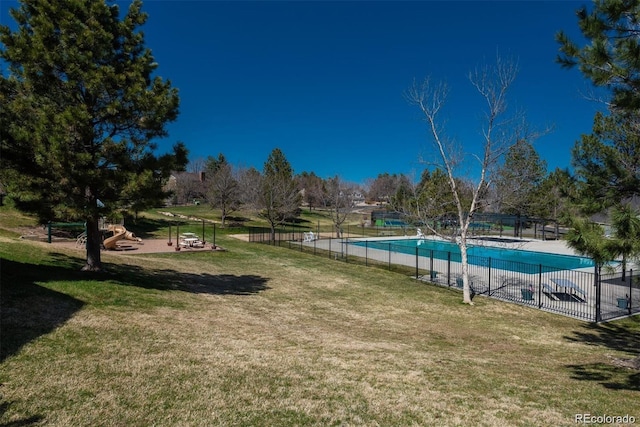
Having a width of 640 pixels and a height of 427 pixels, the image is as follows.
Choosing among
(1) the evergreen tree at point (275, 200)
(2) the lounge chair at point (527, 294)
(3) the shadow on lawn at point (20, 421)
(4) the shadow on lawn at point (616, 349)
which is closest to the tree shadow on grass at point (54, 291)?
(3) the shadow on lawn at point (20, 421)

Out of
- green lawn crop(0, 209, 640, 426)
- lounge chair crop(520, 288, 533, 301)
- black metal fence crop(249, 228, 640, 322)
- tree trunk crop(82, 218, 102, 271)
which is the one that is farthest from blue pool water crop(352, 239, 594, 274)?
tree trunk crop(82, 218, 102, 271)

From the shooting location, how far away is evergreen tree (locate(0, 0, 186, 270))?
884 cm

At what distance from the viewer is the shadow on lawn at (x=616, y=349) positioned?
652 centimetres

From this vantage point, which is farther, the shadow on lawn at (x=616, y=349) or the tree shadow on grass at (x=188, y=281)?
the tree shadow on grass at (x=188, y=281)

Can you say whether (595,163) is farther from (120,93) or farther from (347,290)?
(120,93)

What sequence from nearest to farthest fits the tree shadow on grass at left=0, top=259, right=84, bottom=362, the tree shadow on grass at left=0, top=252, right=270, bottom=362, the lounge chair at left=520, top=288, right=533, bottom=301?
1. the tree shadow on grass at left=0, top=259, right=84, bottom=362
2. the tree shadow on grass at left=0, top=252, right=270, bottom=362
3. the lounge chair at left=520, top=288, right=533, bottom=301

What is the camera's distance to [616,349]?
29.9 feet

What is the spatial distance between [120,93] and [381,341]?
28.7ft

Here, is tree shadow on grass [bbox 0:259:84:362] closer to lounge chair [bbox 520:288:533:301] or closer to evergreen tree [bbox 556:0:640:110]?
evergreen tree [bbox 556:0:640:110]

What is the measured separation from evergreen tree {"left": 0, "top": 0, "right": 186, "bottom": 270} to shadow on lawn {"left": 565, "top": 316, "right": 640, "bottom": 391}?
991 centimetres

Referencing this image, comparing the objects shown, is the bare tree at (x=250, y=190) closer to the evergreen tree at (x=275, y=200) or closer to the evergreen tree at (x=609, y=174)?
the evergreen tree at (x=275, y=200)

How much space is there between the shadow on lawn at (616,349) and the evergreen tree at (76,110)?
991 centimetres

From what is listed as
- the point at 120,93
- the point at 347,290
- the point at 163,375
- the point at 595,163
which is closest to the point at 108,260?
the point at 120,93

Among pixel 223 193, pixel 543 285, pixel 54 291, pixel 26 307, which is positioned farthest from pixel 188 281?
pixel 223 193
